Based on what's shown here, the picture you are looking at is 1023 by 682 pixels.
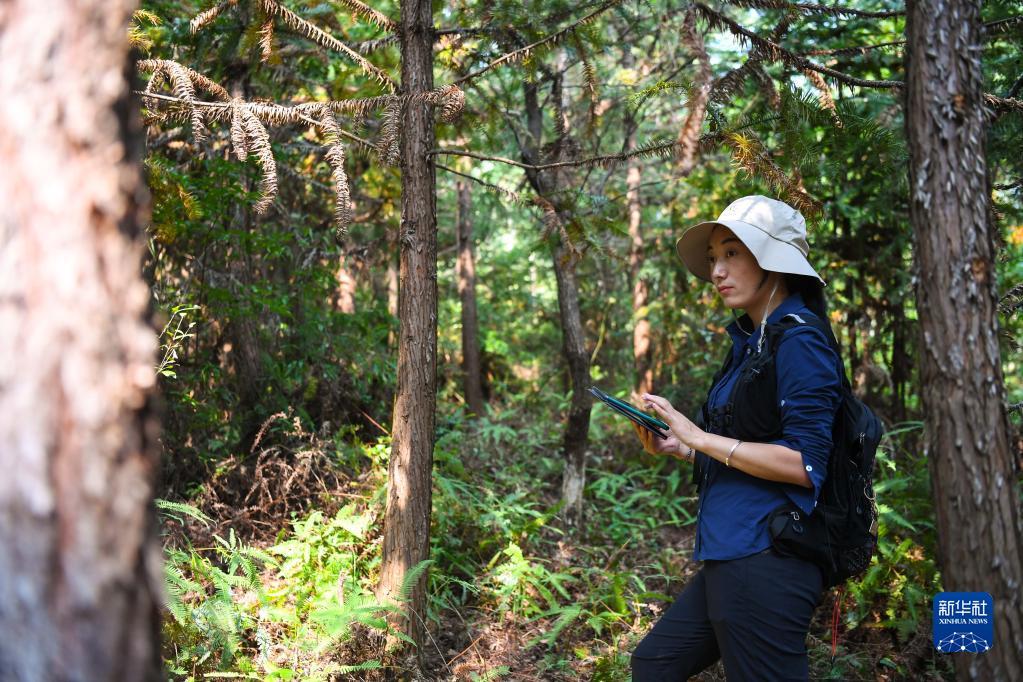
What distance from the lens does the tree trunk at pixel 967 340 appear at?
97.4 inches

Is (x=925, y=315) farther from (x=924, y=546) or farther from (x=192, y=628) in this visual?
(x=192, y=628)

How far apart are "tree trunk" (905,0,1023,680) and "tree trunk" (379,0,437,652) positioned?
2.78m

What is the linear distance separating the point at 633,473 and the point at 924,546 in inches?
143

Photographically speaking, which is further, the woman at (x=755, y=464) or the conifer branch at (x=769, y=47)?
the conifer branch at (x=769, y=47)

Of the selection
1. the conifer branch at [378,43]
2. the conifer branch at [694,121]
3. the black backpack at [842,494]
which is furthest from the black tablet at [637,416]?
the conifer branch at [378,43]

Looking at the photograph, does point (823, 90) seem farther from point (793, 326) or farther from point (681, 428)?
point (681, 428)

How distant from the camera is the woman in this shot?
2.58m

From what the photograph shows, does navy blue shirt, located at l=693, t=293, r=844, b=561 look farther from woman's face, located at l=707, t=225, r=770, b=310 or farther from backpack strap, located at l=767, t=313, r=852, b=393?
woman's face, located at l=707, t=225, r=770, b=310

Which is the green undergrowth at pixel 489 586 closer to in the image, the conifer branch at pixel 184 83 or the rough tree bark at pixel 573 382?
the rough tree bark at pixel 573 382

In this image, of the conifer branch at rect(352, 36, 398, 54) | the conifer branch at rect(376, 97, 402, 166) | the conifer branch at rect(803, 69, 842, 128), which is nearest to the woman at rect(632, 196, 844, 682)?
the conifer branch at rect(803, 69, 842, 128)

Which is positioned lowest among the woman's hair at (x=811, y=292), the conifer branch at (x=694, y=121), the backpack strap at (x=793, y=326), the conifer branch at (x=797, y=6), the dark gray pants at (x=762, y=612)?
the dark gray pants at (x=762, y=612)

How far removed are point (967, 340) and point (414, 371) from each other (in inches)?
115

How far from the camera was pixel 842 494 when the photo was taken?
2.69 metres

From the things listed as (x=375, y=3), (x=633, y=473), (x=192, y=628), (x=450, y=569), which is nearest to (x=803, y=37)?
A: (x=375, y=3)
